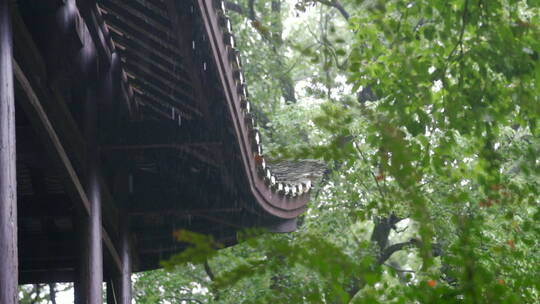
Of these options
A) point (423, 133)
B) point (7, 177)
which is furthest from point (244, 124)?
point (7, 177)

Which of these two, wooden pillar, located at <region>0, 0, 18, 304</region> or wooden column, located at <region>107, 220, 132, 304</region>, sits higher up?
wooden pillar, located at <region>0, 0, 18, 304</region>

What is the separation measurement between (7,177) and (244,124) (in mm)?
2335

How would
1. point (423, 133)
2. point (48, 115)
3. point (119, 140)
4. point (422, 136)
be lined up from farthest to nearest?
1. point (119, 140)
2. point (48, 115)
3. point (423, 133)
4. point (422, 136)

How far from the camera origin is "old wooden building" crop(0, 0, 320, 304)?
156 inches

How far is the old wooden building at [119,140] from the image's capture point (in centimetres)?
395

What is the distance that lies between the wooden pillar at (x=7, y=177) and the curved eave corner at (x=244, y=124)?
3.26ft

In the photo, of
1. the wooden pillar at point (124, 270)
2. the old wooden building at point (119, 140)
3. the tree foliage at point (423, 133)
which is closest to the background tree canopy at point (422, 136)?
the tree foliage at point (423, 133)

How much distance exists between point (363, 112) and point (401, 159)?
1.09 ft

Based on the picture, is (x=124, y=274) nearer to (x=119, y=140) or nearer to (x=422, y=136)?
(x=119, y=140)

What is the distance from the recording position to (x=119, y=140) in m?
5.63

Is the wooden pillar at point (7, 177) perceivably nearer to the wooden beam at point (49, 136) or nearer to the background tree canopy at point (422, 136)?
the wooden beam at point (49, 136)

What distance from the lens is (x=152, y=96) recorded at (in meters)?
5.39

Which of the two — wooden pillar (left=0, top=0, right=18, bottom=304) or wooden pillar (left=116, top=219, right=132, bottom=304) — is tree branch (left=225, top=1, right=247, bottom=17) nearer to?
wooden pillar (left=116, top=219, right=132, bottom=304)

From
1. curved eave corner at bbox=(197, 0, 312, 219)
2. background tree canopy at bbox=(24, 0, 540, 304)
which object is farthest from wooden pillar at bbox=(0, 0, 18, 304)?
curved eave corner at bbox=(197, 0, 312, 219)
